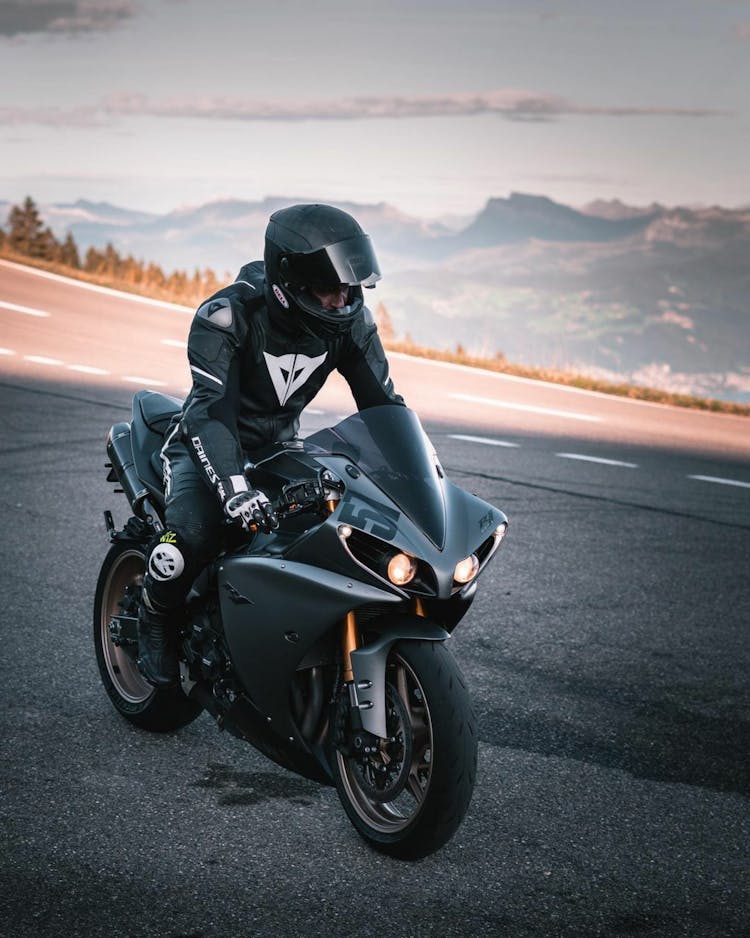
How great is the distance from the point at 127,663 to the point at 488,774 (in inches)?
63.6

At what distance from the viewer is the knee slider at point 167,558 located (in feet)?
14.5

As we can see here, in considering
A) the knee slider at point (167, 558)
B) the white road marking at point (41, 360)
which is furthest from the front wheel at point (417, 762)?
the white road marking at point (41, 360)

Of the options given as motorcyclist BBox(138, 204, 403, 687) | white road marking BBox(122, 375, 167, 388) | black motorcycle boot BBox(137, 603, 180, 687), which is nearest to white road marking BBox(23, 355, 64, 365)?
white road marking BBox(122, 375, 167, 388)

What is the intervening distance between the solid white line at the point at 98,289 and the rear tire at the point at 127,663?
1569cm

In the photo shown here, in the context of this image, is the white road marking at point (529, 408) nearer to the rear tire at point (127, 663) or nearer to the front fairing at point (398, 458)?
the rear tire at point (127, 663)

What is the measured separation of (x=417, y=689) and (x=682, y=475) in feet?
28.8

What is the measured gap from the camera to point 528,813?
4.50 m

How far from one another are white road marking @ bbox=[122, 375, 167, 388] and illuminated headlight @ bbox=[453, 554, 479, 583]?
10.9 metres

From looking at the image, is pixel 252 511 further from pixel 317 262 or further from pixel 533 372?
pixel 533 372

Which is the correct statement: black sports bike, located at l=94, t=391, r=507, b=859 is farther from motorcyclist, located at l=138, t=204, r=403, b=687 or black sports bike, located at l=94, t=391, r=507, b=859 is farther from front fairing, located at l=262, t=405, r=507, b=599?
motorcyclist, located at l=138, t=204, r=403, b=687

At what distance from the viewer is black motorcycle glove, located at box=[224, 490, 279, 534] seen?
3.94m

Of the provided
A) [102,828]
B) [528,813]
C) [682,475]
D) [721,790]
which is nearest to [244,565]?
[102,828]

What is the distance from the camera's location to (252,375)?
4598 millimetres

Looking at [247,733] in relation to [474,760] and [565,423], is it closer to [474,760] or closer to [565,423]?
[474,760]
